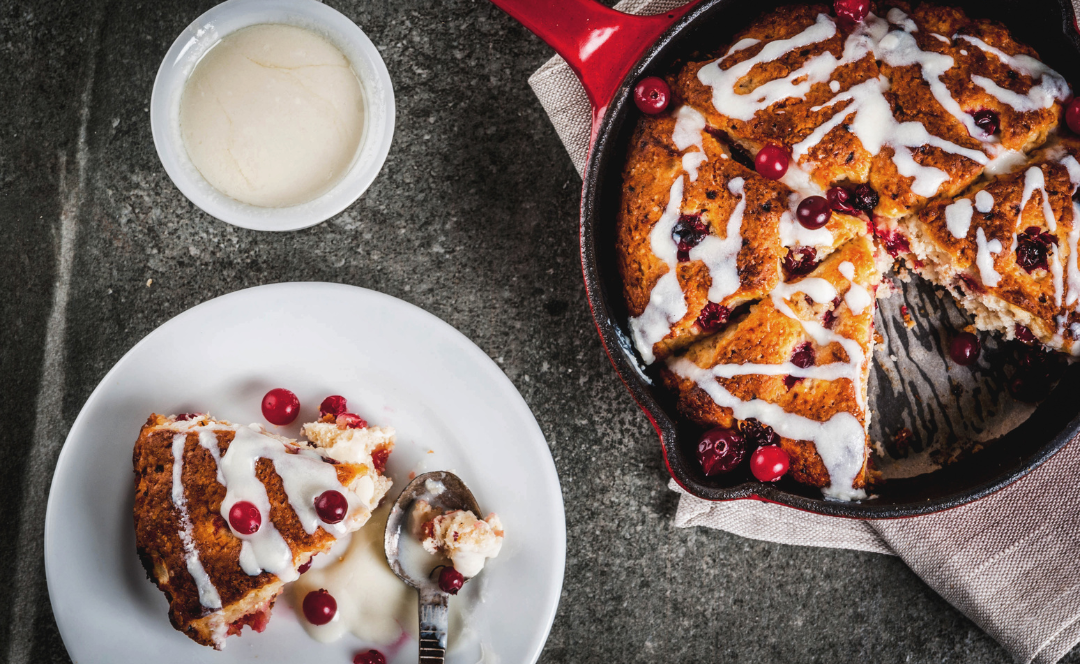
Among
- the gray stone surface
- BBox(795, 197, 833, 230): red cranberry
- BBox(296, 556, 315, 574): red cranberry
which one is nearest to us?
BBox(795, 197, 833, 230): red cranberry

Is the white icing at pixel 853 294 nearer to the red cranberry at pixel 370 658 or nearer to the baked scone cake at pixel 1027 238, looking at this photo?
the baked scone cake at pixel 1027 238

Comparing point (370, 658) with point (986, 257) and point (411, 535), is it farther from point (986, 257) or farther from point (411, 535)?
point (986, 257)

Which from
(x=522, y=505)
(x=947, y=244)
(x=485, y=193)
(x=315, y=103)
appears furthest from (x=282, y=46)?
(x=947, y=244)

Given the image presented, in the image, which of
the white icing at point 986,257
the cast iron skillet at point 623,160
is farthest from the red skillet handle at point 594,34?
the white icing at point 986,257

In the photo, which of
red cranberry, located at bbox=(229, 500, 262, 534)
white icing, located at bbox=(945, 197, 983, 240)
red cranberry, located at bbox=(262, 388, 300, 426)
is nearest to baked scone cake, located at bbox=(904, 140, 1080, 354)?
white icing, located at bbox=(945, 197, 983, 240)

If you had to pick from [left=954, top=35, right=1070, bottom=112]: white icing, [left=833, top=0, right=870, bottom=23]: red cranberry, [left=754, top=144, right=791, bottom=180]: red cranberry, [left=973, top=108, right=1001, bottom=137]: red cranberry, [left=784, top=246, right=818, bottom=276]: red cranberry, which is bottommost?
[left=784, top=246, right=818, bottom=276]: red cranberry

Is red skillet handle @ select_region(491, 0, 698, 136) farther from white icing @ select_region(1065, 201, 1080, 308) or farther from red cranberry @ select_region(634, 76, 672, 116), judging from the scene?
white icing @ select_region(1065, 201, 1080, 308)

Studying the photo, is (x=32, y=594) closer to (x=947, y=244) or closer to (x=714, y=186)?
(x=714, y=186)
